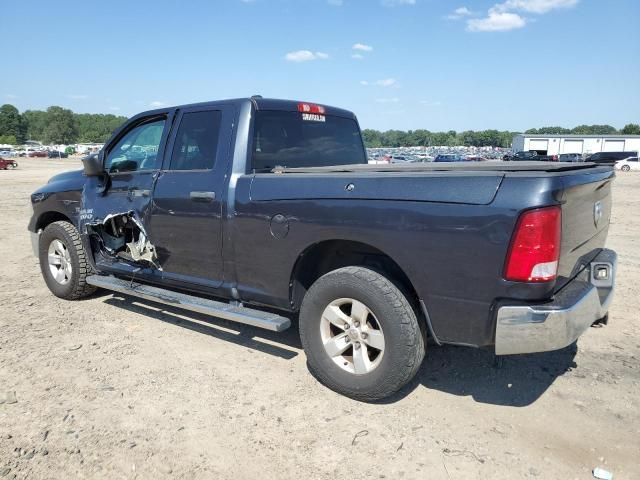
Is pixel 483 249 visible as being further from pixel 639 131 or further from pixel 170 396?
pixel 639 131

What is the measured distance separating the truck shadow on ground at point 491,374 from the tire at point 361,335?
1.06 feet

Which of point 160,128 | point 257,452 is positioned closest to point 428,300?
point 257,452

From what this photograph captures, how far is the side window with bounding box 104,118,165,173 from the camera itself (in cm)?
451

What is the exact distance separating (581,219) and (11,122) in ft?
627

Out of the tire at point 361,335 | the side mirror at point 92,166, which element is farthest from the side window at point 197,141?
the tire at point 361,335

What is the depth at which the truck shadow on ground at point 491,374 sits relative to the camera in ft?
10.9

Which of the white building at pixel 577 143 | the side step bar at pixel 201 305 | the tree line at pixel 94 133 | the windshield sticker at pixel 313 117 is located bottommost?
the side step bar at pixel 201 305

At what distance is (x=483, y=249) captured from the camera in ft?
8.54

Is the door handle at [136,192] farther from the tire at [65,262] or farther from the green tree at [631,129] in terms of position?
the green tree at [631,129]

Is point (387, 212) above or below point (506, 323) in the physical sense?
above

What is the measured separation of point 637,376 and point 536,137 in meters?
77.8

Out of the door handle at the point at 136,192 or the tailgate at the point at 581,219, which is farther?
the door handle at the point at 136,192

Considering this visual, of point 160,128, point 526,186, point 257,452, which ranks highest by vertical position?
point 160,128

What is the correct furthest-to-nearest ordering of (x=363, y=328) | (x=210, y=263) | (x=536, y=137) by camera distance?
(x=536, y=137) → (x=210, y=263) → (x=363, y=328)
